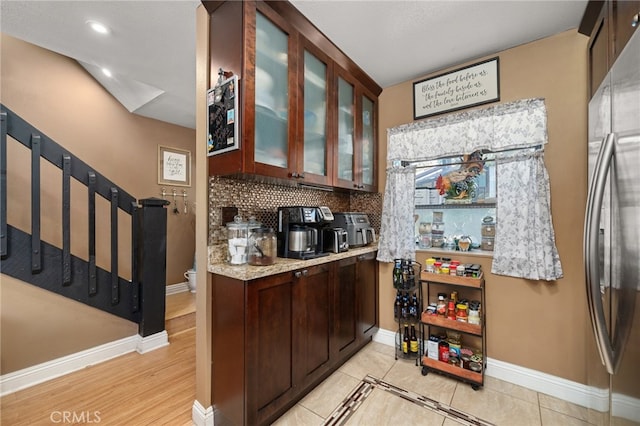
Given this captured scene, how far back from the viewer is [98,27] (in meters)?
1.76

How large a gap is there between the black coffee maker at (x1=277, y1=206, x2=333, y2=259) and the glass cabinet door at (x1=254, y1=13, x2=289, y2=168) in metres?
0.36

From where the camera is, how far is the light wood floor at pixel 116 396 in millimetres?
1623

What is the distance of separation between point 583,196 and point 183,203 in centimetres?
466

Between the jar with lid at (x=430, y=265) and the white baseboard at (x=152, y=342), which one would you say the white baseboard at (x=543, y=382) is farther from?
the white baseboard at (x=152, y=342)

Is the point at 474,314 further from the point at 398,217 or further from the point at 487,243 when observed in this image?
the point at 398,217

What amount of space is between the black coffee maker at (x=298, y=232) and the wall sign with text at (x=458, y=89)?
147cm

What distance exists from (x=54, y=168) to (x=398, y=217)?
3438mm

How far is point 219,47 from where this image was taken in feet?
5.12

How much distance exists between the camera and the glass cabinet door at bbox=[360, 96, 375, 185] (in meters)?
2.56

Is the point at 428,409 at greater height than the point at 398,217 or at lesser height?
lesser

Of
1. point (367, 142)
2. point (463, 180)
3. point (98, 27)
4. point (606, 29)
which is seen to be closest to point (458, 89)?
point (463, 180)

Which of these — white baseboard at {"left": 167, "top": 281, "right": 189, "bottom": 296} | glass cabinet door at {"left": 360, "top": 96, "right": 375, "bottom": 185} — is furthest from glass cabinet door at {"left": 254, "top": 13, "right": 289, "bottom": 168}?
white baseboard at {"left": 167, "top": 281, "right": 189, "bottom": 296}

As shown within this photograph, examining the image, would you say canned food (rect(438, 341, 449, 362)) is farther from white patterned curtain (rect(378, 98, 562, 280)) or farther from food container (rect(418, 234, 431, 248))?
food container (rect(418, 234, 431, 248))

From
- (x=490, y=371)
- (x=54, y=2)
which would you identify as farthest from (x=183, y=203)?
(x=490, y=371)
